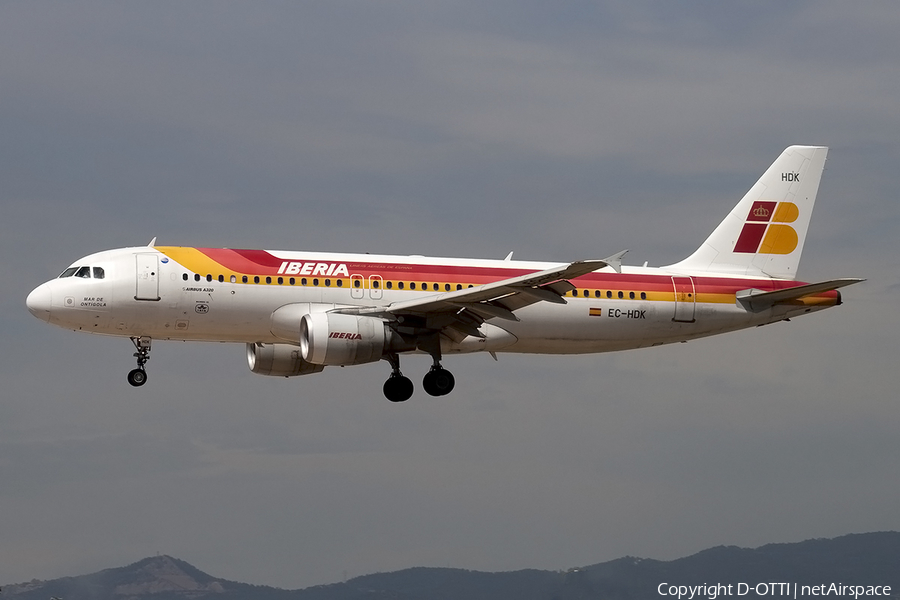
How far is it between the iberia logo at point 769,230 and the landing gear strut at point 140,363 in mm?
22461

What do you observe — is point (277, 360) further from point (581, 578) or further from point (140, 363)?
point (581, 578)

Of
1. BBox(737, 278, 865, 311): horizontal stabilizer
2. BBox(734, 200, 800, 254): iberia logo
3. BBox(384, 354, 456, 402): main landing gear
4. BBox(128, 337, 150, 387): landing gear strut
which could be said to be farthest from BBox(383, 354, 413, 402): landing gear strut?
BBox(734, 200, 800, 254): iberia logo

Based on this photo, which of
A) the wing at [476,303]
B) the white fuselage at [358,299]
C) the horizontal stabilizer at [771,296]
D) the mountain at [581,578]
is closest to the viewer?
the wing at [476,303]

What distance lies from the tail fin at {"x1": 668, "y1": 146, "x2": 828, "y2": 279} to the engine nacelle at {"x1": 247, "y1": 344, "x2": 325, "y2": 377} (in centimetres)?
1444

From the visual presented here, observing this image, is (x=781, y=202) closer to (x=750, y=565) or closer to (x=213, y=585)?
(x=750, y=565)

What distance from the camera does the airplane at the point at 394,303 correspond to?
3791cm

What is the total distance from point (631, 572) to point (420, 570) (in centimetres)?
4887

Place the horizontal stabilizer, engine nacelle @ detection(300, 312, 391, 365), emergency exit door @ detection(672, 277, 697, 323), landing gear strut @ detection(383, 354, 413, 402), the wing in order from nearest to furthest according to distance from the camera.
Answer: the wing, engine nacelle @ detection(300, 312, 391, 365), landing gear strut @ detection(383, 354, 413, 402), the horizontal stabilizer, emergency exit door @ detection(672, 277, 697, 323)

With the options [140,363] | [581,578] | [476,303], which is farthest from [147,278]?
[581,578]

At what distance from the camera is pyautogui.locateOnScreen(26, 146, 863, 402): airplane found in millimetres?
37906

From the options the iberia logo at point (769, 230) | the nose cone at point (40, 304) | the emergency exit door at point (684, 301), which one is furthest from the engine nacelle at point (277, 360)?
the iberia logo at point (769, 230)

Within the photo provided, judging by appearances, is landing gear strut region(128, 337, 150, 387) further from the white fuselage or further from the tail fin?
the tail fin

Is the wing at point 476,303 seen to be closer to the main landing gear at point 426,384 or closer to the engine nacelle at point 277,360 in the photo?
the main landing gear at point 426,384

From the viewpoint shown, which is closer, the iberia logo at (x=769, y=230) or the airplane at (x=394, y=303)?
the airplane at (x=394, y=303)
